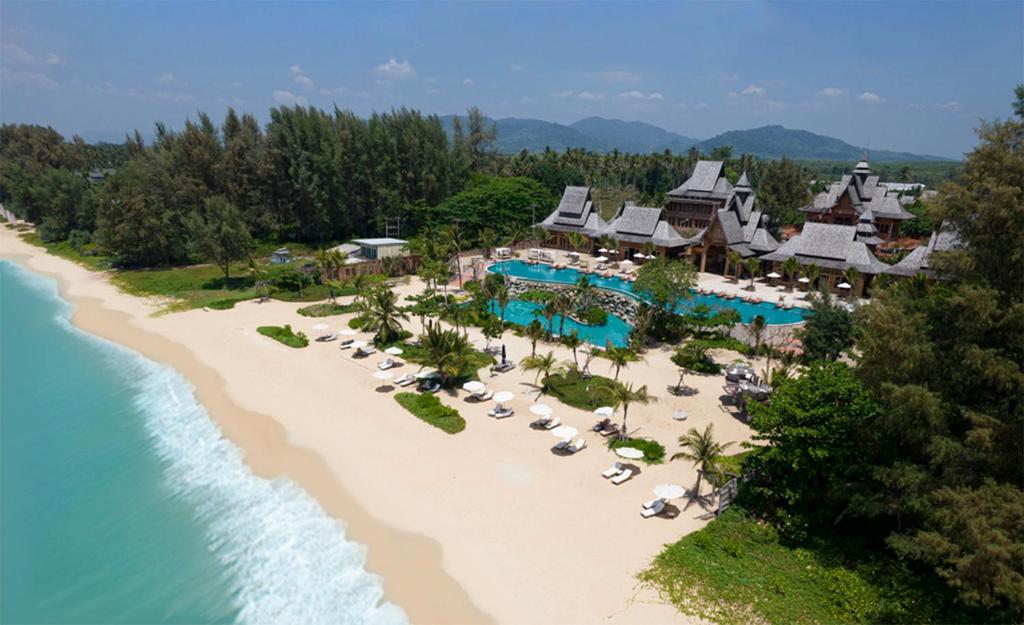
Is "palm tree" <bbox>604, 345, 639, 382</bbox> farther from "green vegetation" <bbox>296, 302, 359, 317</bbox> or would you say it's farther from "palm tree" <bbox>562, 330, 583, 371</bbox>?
"green vegetation" <bbox>296, 302, 359, 317</bbox>

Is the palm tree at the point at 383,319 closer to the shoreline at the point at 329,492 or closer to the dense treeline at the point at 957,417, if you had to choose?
the shoreline at the point at 329,492

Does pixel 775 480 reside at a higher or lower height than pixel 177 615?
higher

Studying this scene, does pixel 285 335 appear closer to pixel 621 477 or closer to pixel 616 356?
pixel 616 356

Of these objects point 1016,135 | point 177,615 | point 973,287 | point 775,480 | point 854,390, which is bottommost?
point 177,615

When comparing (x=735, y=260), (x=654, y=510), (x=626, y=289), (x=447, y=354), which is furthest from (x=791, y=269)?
(x=654, y=510)

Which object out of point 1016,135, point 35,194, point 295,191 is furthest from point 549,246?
point 35,194

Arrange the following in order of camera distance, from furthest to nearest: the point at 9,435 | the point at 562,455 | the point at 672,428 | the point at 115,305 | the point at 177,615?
the point at 115,305 < the point at 9,435 < the point at 672,428 < the point at 562,455 < the point at 177,615

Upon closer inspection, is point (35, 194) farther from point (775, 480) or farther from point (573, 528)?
point (775, 480)
